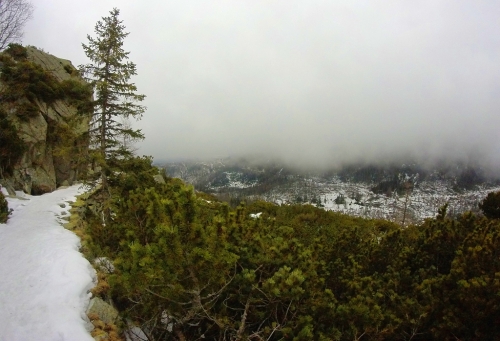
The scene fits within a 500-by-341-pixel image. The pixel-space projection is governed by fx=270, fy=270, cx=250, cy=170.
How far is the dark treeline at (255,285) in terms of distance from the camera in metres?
4.69

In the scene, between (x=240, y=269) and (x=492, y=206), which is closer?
(x=240, y=269)

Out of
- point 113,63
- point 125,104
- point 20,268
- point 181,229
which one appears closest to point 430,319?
point 181,229

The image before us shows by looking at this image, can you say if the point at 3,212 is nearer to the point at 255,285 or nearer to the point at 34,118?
the point at 34,118

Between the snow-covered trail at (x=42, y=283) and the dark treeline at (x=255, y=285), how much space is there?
35.1 inches

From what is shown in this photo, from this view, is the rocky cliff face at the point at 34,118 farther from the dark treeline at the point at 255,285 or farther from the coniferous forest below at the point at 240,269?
the dark treeline at the point at 255,285

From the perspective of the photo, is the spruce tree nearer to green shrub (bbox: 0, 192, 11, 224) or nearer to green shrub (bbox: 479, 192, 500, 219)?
green shrub (bbox: 0, 192, 11, 224)

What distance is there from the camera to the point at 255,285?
539 centimetres

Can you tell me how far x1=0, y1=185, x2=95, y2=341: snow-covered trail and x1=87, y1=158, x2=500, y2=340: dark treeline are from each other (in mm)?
892

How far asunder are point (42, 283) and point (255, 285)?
6.18 m

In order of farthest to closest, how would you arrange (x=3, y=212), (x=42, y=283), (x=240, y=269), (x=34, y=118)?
(x=34, y=118) → (x=3, y=212) → (x=42, y=283) → (x=240, y=269)

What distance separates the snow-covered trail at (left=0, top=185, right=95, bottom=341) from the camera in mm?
5883

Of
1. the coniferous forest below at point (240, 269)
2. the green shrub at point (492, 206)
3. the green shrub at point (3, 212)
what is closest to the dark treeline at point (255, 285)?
the coniferous forest below at point (240, 269)

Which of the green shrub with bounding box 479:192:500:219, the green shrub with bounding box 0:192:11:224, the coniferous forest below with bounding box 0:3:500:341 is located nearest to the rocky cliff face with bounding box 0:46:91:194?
the green shrub with bounding box 0:192:11:224

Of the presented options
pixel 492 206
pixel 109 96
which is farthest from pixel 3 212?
pixel 492 206
